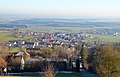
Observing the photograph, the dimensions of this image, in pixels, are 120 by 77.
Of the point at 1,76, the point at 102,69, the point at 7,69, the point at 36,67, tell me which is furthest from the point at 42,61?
the point at 102,69

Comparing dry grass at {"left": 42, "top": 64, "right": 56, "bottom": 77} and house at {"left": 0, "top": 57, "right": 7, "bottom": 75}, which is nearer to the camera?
dry grass at {"left": 42, "top": 64, "right": 56, "bottom": 77}

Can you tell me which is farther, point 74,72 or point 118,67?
point 74,72

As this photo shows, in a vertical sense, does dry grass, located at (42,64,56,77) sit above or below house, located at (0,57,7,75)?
above

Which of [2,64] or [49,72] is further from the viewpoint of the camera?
[2,64]

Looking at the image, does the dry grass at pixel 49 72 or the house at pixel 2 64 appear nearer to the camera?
the dry grass at pixel 49 72

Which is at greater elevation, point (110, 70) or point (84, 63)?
point (110, 70)

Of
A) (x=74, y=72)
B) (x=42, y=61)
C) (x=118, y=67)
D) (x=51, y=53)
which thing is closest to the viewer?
(x=118, y=67)

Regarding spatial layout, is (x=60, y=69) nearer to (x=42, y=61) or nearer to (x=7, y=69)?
(x=42, y=61)

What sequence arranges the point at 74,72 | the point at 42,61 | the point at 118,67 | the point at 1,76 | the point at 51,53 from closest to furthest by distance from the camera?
the point at 118,67 < the point at 1,76 < the point at 74,72 < the point at 42,61 < the point at 51,53

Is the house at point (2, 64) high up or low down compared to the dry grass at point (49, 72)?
down

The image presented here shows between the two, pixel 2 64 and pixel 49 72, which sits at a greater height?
pixel 49 72
